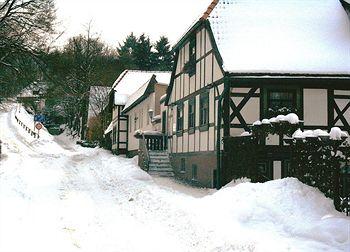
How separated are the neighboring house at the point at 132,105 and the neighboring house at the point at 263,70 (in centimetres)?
1168

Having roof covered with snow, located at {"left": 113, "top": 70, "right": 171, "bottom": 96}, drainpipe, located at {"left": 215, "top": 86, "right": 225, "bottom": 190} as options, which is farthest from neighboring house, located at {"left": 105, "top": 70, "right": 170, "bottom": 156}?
drainpipe, located at {"left": 215, "top": 86, "right": 225, "bottom": 190}

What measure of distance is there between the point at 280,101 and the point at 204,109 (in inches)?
145

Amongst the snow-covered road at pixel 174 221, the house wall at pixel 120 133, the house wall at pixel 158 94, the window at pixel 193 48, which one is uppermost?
the window at pixel 193 48

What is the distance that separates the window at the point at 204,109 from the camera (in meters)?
20.7

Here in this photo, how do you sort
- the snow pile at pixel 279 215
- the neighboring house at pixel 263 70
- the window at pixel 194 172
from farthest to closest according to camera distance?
the window at pixel 194 172
the neighboring house at pixel 263 70
the snow pile at pixel 279 215

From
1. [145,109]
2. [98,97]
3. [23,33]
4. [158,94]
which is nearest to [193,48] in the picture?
[23,33]

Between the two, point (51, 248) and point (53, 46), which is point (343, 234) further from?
point (53, 46)

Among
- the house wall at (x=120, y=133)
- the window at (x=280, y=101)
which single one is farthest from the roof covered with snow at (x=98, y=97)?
the window at (x=280, y=101)

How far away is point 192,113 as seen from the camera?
23188 mm

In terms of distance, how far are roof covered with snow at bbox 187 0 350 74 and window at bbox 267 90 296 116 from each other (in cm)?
103

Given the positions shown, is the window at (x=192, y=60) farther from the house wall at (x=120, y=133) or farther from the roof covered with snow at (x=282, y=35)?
the house wall at (x=120, y=133)

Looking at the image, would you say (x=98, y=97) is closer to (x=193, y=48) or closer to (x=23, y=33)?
(x=23, y=33)

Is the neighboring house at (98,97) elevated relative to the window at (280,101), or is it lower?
elevated

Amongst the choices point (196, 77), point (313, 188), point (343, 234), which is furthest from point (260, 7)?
point (343, 234)
